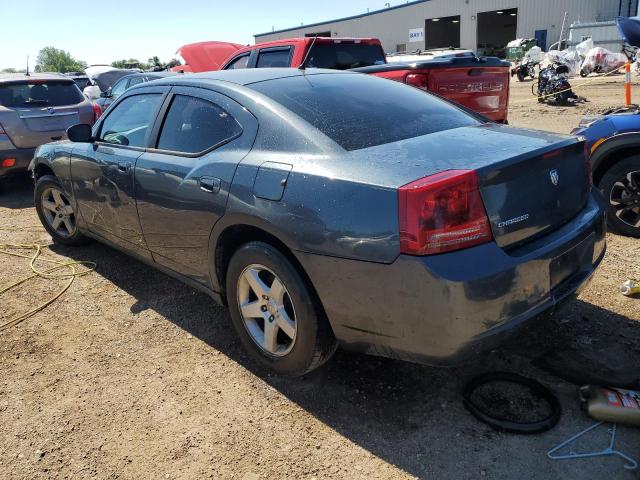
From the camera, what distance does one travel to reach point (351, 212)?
7.72 ft

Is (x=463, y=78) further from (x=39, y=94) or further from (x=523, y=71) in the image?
(x=523, y=71)

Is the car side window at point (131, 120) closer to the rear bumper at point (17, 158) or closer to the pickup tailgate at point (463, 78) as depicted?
the pickup tailgate at point (463, 78)

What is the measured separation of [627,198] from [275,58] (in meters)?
5.24

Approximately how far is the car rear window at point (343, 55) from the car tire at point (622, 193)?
431 centimetres

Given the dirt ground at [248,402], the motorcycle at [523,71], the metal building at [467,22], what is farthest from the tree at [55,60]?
the dirt ground at [248,402]

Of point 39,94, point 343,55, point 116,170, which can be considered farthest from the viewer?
point 39,94

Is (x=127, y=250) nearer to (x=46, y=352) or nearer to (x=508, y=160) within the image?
(x=46, y=352)

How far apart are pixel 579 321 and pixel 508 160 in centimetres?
160

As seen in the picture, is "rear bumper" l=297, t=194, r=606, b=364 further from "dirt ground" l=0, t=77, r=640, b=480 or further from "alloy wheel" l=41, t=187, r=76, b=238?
"alloy wheel" l=41, t=187, r=76, b=238

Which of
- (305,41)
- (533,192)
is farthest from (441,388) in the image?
(305,41)

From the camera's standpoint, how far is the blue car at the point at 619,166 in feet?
15.2

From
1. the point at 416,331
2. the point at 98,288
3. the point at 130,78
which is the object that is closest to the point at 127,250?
the point at 98,288

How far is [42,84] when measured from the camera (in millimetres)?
8359

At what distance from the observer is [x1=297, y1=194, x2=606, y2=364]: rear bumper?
7.18ft
